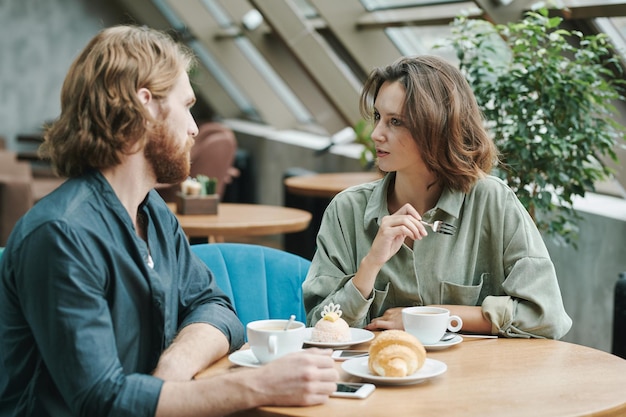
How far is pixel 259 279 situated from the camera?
2646 millimetres

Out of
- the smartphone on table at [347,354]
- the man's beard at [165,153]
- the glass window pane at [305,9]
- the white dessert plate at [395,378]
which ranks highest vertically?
the glass window pane at [305,9]

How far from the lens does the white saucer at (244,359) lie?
1763 mm

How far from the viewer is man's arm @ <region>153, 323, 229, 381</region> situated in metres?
1.76

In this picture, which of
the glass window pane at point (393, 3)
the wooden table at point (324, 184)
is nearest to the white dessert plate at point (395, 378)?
the wooden table at point (324, 184)

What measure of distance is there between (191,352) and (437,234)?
72 centimetres

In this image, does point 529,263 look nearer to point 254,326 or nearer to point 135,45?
point 254,326

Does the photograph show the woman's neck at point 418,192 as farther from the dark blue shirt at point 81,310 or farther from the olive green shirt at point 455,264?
the dark blue shirt at point 81,310

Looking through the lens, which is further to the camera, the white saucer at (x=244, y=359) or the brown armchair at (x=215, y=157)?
the brown armchair at (x=215, y=157)

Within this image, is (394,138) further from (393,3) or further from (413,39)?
(413,39)

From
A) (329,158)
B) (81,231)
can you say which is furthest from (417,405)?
(329,158)

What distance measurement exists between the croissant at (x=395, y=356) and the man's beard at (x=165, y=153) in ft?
1.77

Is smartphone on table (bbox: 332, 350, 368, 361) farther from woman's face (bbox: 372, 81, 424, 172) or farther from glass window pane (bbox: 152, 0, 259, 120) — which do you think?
glass window pane (bbox: 152, 0, 259, 120)

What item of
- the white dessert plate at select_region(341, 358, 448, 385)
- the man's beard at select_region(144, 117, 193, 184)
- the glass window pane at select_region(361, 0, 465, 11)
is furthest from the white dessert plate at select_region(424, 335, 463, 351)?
the glass window pane at select_region(361, 0, 465, 11)

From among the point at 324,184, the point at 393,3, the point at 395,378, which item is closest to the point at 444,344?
the point at 395,378
